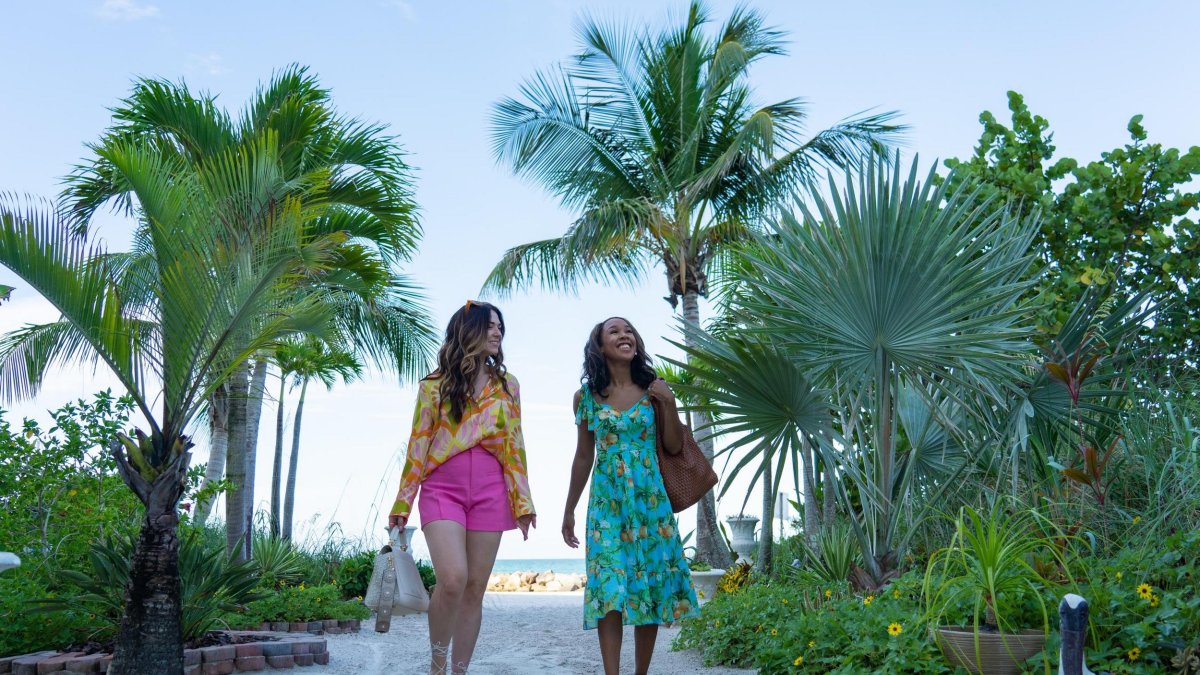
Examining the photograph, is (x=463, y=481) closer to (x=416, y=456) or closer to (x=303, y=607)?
(x=416, y=456)

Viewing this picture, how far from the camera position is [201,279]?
5.70 meters

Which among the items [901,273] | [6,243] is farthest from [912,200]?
[6,243]

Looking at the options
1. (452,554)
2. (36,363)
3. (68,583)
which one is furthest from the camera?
(36,363)

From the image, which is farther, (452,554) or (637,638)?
(637,638)

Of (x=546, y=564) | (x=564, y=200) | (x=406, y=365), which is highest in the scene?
(x=564, y=200)

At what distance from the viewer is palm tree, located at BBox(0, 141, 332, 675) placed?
17.3ft

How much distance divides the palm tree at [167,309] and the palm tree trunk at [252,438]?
6447 mm

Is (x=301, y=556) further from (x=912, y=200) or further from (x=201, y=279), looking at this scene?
(x=912, y=200)

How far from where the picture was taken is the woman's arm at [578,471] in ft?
15.1

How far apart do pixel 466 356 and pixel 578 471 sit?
0.77 metres

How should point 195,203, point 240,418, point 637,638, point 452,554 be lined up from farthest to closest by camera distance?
point 240,418 → point 195,203 → point 637,638 → point 452,554

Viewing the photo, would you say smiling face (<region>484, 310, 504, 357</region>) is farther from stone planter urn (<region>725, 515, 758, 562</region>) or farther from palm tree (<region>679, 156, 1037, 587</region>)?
stone planter urn (<region>725, 515, 758, 562</region>)

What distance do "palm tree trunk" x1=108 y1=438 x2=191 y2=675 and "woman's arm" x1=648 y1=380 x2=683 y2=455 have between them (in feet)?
8.76

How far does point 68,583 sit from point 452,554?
12.3ft
